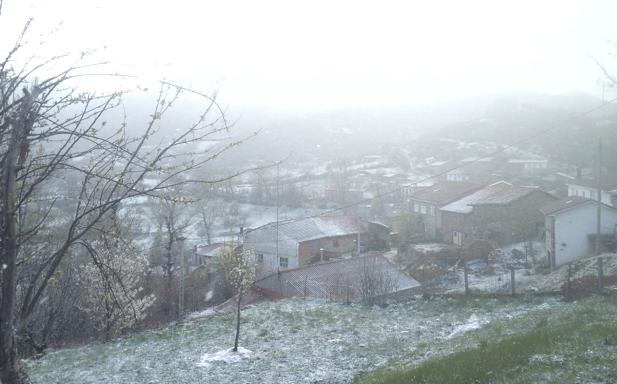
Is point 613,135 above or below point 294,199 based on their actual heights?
above

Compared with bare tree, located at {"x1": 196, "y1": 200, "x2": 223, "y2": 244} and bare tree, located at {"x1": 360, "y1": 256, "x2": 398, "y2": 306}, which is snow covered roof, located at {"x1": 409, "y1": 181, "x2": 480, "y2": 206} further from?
bare tree, located at {"x1": 360, "y1": 256, "x2": 398, "y2": 306}

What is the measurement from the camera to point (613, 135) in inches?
2032

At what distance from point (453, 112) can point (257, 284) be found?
104 m

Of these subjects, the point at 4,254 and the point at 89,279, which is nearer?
the point at 4,254

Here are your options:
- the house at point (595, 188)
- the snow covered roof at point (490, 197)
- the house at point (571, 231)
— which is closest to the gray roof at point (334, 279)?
the house at point (571, 231)

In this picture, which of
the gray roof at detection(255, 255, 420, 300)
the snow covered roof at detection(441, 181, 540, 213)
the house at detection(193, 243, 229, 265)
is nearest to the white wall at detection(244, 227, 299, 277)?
the house at detection(193, 243, 229, 265)

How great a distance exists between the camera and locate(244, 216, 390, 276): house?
1366 inches

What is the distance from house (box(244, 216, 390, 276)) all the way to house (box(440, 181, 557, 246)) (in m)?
7.06

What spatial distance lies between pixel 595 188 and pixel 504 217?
814 cm

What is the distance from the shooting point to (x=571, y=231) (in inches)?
1053

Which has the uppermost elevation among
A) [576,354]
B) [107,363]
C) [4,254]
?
[4,254]

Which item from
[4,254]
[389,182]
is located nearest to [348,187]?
[389,182]

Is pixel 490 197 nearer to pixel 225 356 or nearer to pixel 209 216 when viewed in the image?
pixel 209 216

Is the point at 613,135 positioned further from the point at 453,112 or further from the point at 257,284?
the point at 453,112
